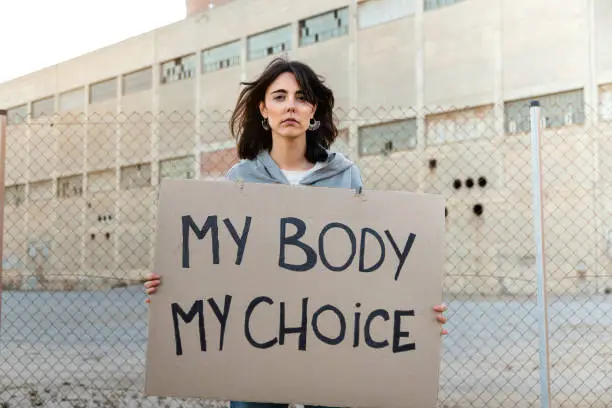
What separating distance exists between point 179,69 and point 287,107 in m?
21.8

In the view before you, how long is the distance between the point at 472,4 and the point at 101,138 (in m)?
13.7

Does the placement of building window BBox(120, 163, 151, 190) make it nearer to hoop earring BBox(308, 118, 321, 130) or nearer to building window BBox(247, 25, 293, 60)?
building window BBox(247, 25, 293, 60)

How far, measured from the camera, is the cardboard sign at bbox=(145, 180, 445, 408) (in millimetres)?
2047

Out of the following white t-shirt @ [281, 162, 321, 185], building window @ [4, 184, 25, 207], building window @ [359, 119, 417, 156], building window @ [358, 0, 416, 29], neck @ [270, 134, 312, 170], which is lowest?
white t-shirt @ [281, 162, 321, 185]

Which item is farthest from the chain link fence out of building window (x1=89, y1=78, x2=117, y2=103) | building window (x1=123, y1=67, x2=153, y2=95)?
building window (x1=123, y1=67, x2=153, y2=95)

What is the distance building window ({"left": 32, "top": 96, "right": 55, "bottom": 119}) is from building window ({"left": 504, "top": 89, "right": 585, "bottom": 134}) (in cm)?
1854

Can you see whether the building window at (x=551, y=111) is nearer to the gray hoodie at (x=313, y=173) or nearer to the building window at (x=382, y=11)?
the building window at (x=382, y=11)

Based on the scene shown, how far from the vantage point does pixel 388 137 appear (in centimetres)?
1764

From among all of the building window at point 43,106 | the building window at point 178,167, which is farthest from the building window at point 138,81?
the building window at point 43,106

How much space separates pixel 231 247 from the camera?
2.08 metres

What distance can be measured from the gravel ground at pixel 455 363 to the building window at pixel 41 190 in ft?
43.4

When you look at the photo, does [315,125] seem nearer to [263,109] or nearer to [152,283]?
[263,109]

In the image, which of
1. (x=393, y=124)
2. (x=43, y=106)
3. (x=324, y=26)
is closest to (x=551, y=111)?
(x=393, y=124)

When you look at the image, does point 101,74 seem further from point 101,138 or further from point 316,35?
point 316,35
